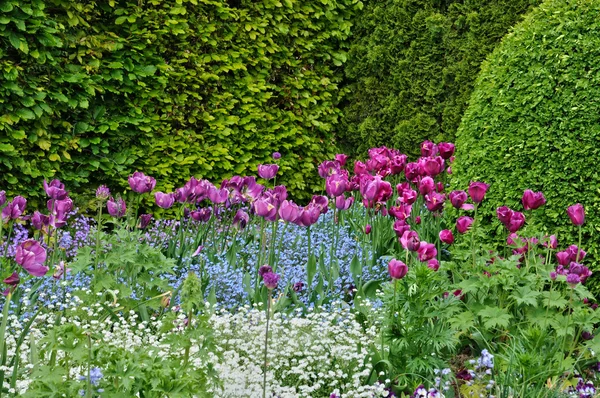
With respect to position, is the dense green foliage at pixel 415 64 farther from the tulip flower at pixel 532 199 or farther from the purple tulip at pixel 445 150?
the tulip flower at pixel 532 199

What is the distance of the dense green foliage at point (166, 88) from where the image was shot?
5.69 m

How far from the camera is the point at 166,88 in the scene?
656 centimetres

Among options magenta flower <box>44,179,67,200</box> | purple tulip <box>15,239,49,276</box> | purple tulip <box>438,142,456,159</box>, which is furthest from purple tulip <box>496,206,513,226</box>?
magenta flower <box>44,179,67,200</box>

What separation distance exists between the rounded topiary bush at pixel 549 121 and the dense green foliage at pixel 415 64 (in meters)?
2.44

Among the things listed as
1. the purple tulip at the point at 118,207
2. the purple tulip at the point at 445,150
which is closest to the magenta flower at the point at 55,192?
the purple tulip at the point at 118,207

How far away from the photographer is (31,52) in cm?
557

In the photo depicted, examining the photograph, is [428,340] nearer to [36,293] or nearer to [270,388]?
[270,388]

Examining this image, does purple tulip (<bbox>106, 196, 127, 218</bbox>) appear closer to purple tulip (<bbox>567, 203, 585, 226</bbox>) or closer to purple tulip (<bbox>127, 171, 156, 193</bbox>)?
purple tulip (<bbox>127, 171, 156, 193</bbox>)

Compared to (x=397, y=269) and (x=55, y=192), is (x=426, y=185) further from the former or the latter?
(x=55, y=192)

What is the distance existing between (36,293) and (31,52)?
243 cm

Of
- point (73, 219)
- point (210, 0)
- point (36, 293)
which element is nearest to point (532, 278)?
point (36, 293)

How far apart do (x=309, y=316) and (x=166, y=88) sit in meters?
3.63

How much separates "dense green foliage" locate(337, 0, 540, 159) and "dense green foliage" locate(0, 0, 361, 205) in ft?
0.88

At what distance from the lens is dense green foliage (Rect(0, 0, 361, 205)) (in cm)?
569
